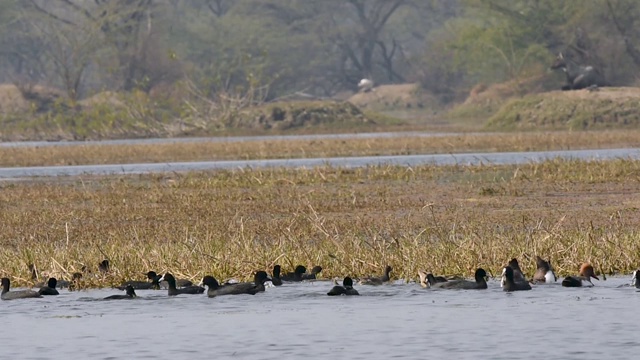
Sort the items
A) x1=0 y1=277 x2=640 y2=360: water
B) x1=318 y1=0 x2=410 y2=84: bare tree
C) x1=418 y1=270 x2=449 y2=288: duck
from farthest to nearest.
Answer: x1=318 y1=0 x2=410 y2=84: bare tree → x1=418 y1=270 x2=449 y2=288: duck → x1=0 y1=277 x2=640 y2=360: water

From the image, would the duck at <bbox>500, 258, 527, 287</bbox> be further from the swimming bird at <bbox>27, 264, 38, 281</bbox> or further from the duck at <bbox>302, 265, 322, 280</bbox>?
the swimming bird at <bbox>27, 264, 38, 281</bbox>

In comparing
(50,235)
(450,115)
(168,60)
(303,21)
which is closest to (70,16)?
(303,21)

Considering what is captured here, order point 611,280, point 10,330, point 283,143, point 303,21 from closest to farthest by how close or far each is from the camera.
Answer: point 10,330 → point 611,280 → point 283,143 → point 303,21

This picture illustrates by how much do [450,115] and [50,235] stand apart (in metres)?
53.5

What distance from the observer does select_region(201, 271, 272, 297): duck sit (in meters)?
15.0

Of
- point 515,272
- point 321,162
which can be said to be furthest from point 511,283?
point 321,162

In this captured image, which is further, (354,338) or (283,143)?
(283,143)

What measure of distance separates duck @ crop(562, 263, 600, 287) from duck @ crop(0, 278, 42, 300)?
5.54 meters

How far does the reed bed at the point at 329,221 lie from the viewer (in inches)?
637

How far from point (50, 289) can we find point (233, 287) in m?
1.93

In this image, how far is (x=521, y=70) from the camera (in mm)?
71188

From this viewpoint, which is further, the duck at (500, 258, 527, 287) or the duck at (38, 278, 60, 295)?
the duck at (38, 278, 60, 295)

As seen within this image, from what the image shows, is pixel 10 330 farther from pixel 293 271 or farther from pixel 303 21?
pixel 303 21

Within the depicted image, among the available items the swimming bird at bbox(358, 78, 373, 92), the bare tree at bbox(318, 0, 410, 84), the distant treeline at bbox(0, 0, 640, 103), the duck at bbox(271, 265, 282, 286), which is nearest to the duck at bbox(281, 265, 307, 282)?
the duck at bbox(271, 265, 282, 286)
